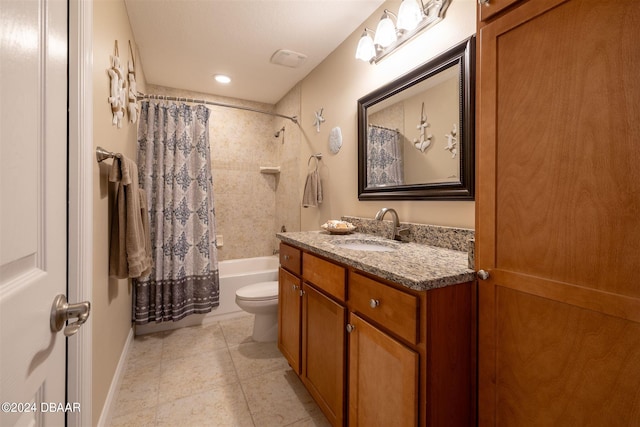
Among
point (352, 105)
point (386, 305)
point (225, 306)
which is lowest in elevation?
point (225, 306)

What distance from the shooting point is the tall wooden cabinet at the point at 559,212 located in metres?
0.56

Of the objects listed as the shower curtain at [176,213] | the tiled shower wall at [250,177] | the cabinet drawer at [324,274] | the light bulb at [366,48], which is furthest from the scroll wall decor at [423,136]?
the shower curtain at [176,213]

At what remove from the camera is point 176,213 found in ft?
7.87

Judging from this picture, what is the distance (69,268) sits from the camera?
86 centimetres

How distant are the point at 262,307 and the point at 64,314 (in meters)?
1.62

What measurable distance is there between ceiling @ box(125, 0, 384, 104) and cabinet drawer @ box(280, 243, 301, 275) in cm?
159

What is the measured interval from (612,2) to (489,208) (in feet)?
1.64

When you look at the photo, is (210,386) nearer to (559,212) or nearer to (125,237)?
(125,237)

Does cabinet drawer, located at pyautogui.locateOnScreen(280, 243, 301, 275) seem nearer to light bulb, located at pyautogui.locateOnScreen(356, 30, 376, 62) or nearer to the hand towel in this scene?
the hand towel

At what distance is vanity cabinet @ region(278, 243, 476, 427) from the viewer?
2.64ft

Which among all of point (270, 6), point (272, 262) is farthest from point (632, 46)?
point (272, 262)

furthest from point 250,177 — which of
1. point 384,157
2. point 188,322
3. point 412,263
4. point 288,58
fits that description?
point 412,263

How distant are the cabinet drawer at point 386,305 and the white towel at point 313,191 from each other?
1320 mm

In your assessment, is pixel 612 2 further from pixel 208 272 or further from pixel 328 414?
pixel 208 272
